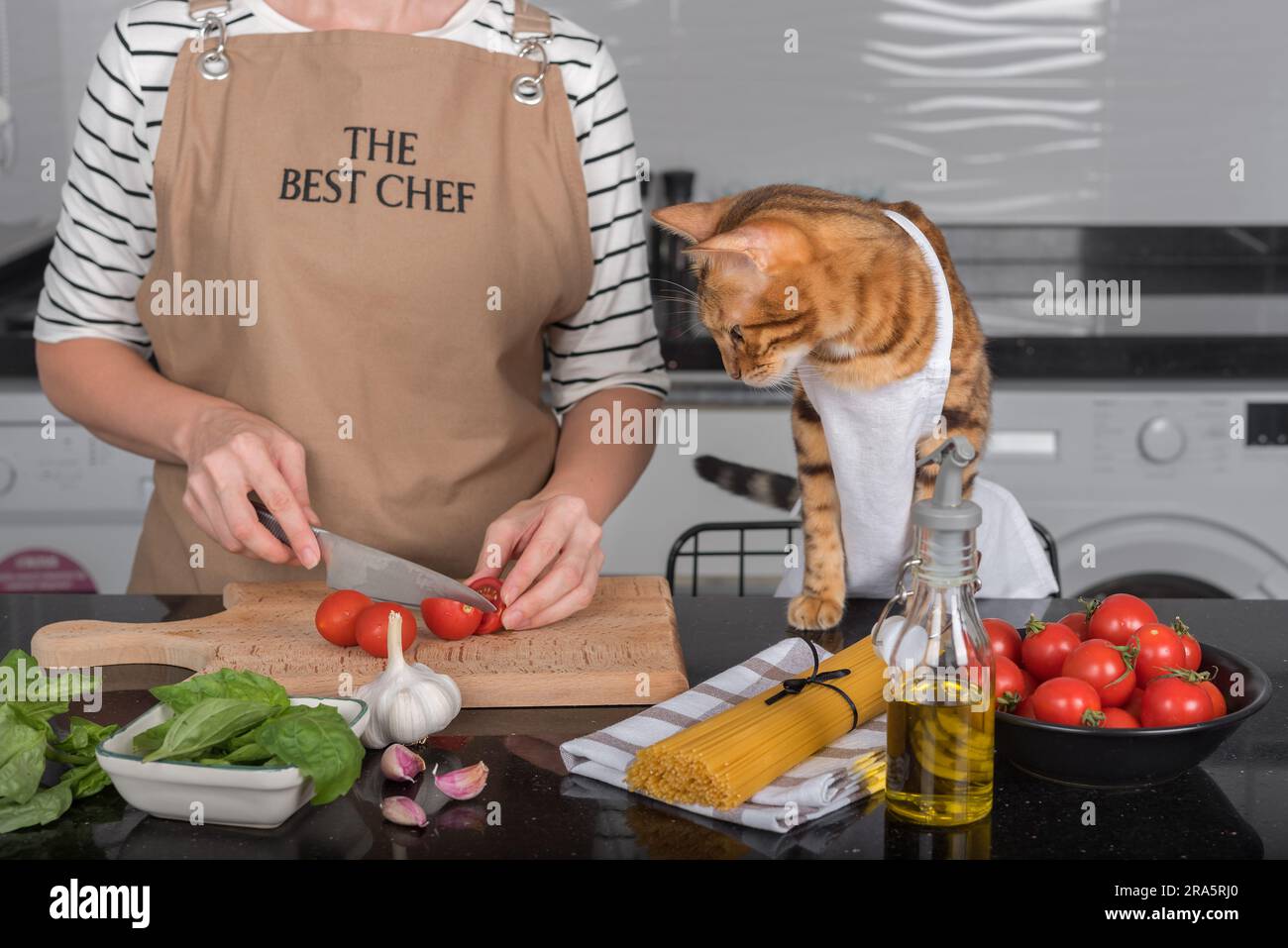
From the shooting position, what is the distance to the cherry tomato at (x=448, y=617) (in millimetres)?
1174

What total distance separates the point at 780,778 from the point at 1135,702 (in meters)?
0.26

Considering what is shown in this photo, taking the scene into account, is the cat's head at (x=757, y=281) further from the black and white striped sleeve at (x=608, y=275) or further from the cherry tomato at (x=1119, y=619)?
the cherry tomato at (x=1119, y=619)

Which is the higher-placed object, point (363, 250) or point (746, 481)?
point (363, 250)

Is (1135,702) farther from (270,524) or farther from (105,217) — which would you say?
(105,217)

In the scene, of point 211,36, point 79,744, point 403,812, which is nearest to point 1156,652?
point 403,812

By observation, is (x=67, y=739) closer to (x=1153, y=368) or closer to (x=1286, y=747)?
(x=1286, y=747)

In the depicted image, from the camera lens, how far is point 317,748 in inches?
33.0

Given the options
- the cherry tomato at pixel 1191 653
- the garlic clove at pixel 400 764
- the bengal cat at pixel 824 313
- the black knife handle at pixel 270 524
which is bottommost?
the garlic clove at pixel 400 764

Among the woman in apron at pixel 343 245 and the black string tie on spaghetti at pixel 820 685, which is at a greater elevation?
the woman in apron at pixel 343 245

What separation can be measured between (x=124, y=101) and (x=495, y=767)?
947 millimetres

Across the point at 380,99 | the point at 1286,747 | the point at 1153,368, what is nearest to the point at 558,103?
Answer: the point at 380,99

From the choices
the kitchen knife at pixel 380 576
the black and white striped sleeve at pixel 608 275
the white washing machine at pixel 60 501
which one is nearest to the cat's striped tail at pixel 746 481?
the black and white striped sleeve at pixel 608 275

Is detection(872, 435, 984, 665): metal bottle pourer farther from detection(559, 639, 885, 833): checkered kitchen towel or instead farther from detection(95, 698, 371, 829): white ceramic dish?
detection(95, 698, 371, 829): white ceramic dish

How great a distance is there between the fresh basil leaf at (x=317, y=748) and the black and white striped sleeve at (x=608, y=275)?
0.82m
